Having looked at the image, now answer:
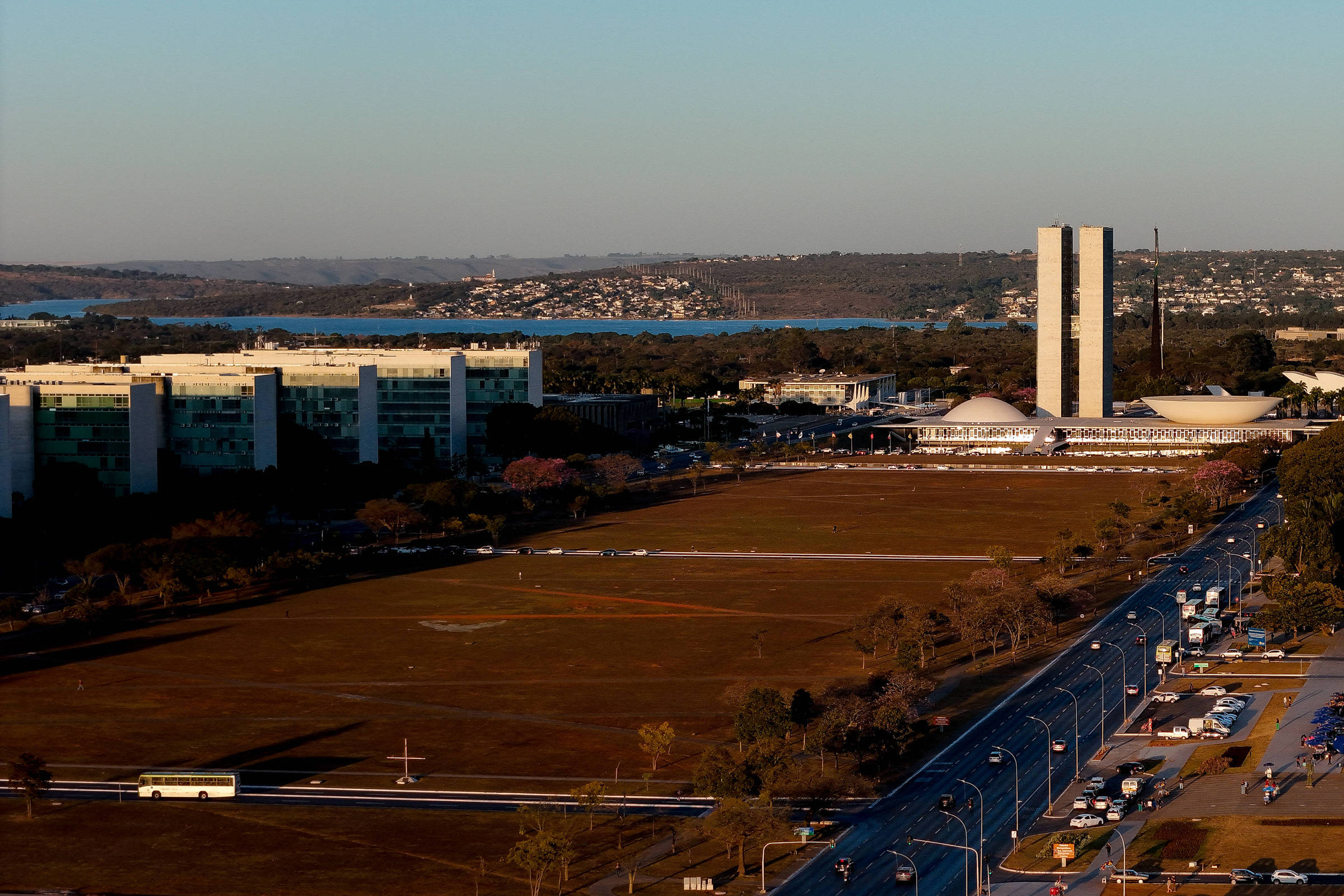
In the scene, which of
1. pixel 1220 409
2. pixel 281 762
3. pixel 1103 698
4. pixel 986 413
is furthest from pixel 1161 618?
pixel 986 413

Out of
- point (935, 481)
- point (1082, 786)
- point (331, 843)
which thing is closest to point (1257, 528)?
point (935, 481)

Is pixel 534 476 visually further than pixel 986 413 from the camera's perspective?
No

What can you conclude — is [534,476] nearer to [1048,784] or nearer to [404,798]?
[404,798]

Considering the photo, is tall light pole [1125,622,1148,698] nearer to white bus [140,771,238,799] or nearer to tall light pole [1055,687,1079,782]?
tall light pole [1055,687,1079,782]

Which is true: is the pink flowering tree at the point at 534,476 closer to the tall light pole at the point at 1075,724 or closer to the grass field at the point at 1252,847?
the tall light pole at the point at 1075,724

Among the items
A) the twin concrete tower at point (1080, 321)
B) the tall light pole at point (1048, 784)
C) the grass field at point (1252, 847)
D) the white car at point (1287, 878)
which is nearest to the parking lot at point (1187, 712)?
the tall light pole at point (1048, 784)

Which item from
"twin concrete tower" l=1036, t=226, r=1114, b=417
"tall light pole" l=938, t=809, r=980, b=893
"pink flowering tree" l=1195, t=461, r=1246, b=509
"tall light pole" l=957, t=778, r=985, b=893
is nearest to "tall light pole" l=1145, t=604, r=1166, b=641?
"tall light pole" l=957, t=778, r=985, b=893

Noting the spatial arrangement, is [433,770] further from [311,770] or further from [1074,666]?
[1074,666]
